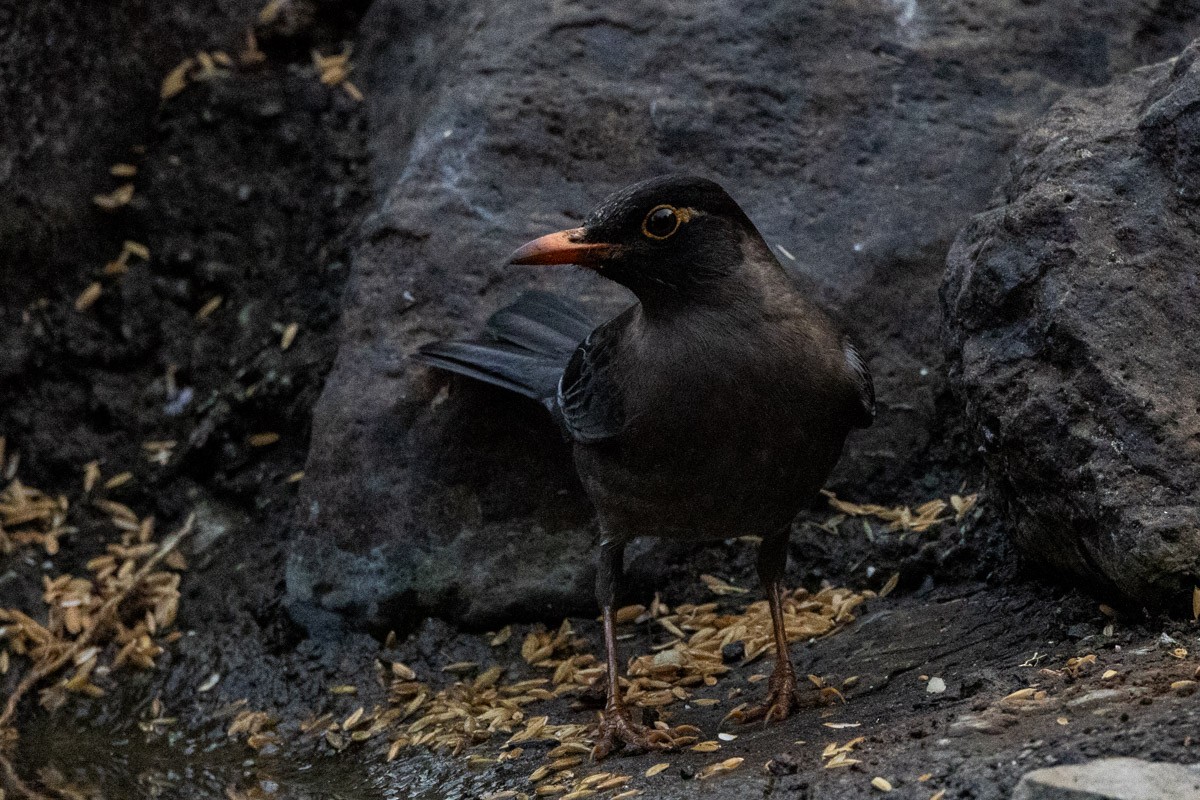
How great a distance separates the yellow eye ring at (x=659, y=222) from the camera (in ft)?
15.8

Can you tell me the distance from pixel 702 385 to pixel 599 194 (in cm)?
192

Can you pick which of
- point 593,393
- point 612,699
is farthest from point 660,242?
point 612,699

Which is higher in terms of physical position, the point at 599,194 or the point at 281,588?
the point at 599,194

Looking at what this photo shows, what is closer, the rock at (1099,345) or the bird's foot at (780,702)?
the rock at (1099,345)

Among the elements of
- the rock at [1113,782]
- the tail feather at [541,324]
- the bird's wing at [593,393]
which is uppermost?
the tail feather at [541,324]

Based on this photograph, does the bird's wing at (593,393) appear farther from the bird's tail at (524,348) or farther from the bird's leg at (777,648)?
the bird's leg at (777,648)

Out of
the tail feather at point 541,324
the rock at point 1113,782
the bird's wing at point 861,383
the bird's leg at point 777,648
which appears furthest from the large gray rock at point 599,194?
the rock at point 1113,782

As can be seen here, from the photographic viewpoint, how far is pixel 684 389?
4.80 meters

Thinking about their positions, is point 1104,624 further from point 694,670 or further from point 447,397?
point 447,397

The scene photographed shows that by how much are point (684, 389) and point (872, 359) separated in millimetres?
1729

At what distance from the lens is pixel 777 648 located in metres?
5.18

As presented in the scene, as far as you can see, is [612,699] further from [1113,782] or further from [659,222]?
[1113,782]

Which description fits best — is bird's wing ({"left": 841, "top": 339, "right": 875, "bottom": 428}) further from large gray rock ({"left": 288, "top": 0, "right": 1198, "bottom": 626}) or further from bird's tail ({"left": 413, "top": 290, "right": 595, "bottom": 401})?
bird's tail ({"left": 413, "top": 290, "right": 595, "bottom": 401})

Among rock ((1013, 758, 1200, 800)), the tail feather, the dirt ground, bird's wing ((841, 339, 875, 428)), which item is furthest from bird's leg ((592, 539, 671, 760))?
rock ((1013, 758, 1200, 800))
